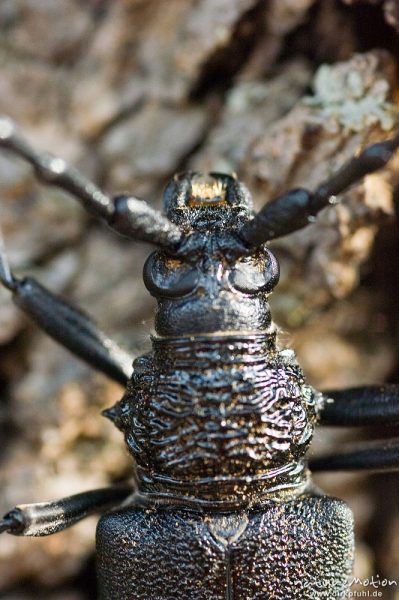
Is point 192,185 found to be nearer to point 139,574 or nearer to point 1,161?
point 1,161

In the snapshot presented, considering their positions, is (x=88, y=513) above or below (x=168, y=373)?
below

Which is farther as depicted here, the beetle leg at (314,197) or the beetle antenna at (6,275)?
the beetle antenna at (6,275)

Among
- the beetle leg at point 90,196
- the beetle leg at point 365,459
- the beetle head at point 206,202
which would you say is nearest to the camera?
the beetle leg at point 90,196

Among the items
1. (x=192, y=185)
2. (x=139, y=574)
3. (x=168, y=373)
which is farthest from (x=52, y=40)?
(x=139, y=574)

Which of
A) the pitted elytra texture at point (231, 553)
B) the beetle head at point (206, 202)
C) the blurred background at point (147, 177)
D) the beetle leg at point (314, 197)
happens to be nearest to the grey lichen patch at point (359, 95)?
the blurred background at point (147, 177)

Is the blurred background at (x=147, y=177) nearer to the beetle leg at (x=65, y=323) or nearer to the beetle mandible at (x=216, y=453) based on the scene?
the beetle leg at (x=65, y=323)

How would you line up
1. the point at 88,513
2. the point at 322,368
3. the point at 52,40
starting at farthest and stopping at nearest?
the point at 322,368 < the point at 52,40 < the point at 88,513

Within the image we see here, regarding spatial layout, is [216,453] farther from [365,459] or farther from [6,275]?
[6,275]

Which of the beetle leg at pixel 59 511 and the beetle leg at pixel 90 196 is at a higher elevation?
the beetle leg at pixel 90 196
